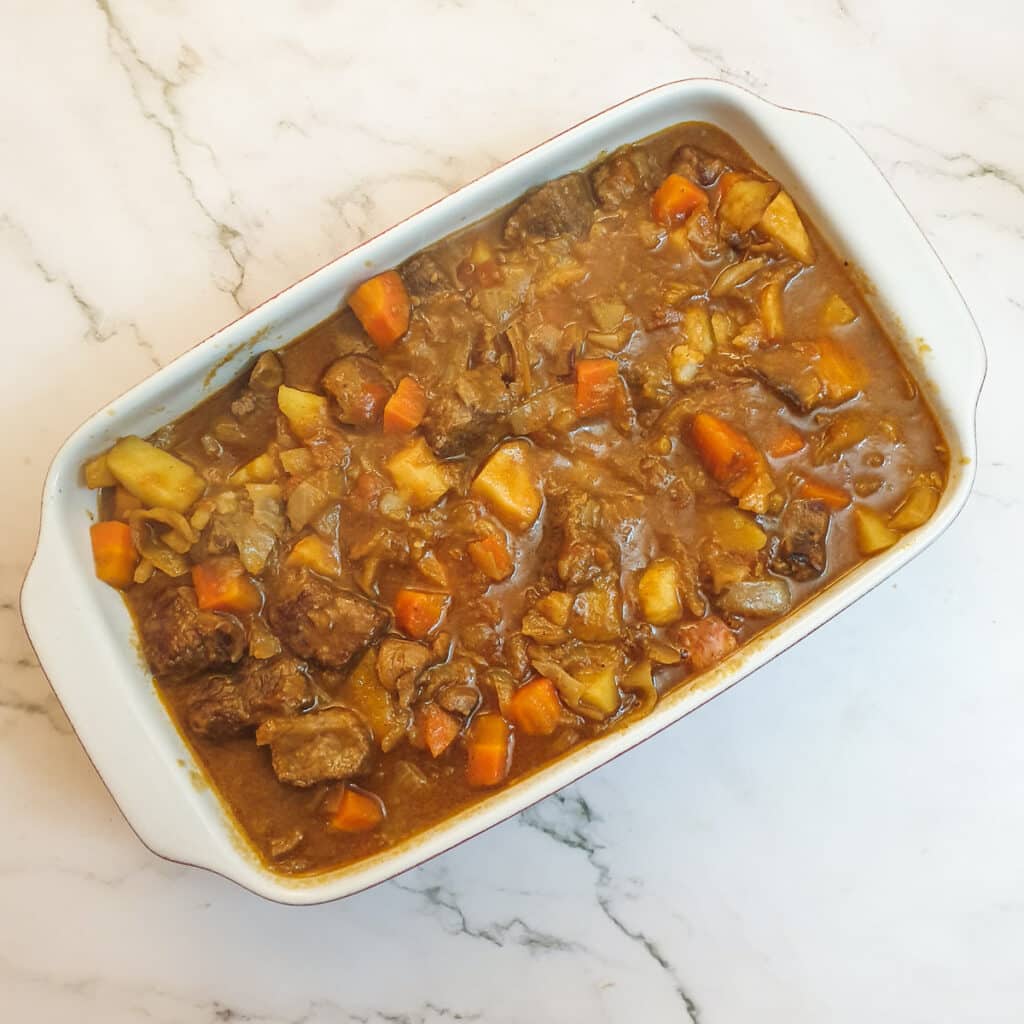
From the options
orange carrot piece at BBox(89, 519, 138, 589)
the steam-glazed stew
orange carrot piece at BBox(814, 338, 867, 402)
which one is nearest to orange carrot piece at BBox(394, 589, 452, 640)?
the steam-glazed stew

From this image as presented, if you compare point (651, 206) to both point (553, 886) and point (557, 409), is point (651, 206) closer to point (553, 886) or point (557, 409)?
point (557, 409)

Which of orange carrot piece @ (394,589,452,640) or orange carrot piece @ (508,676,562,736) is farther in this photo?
orange carrot piece @ (394,589,452,640)

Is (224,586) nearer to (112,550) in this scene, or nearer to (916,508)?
(112,550)

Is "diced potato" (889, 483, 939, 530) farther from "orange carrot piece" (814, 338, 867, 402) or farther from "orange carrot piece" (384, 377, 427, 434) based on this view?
"orange carrot piece" (384, 377, 427, 434)

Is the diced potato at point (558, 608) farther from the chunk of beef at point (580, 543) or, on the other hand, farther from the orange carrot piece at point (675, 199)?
the orange carrot piece at point (675, 199)

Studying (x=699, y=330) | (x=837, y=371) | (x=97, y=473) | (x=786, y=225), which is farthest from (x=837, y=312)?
(x=97, y=473)

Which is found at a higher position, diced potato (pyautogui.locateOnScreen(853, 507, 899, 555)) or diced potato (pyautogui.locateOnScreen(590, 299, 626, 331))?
diced potato (pyautogui.locateOnScreen(590, 299, 626, 331))

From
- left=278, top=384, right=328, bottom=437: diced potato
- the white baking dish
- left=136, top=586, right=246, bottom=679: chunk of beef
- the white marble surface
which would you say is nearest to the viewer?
the white baking dish
